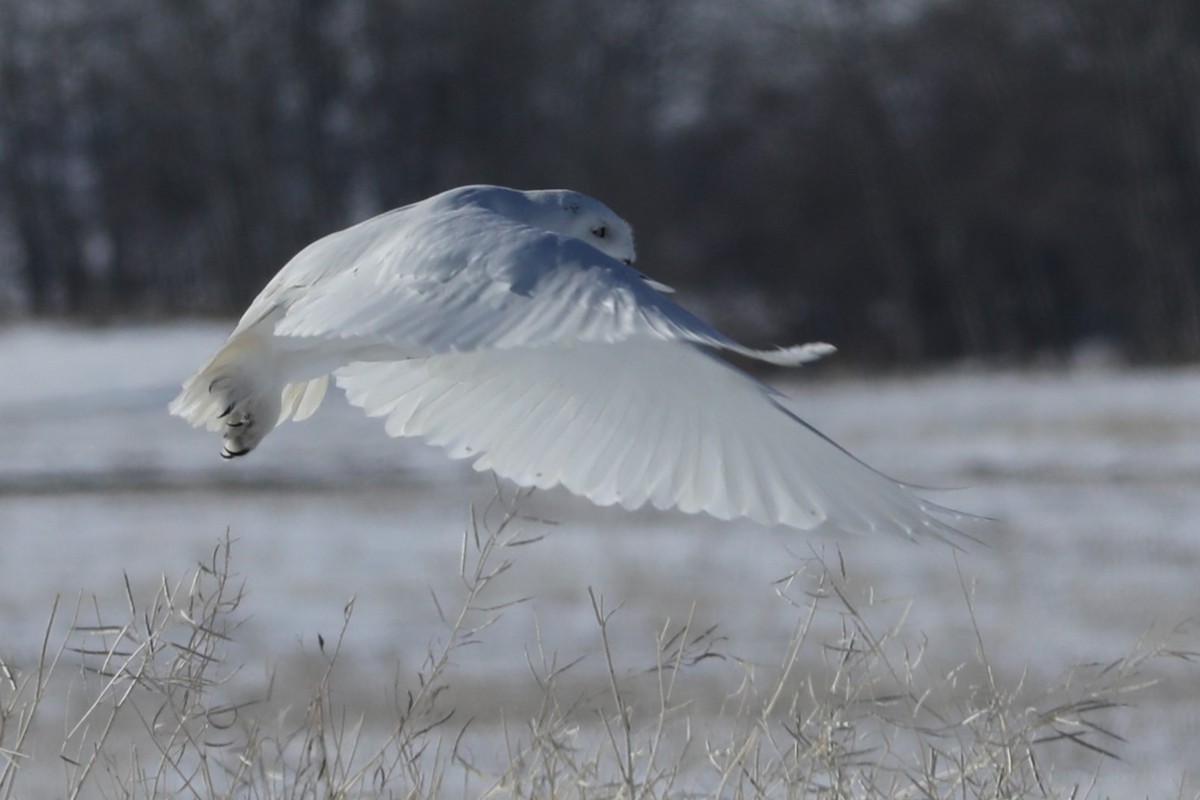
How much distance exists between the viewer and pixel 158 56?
94.6ft

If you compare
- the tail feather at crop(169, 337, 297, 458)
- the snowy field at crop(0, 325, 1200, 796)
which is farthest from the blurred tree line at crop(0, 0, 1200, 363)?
the tail feather at crop(169, 337, 297, 458)

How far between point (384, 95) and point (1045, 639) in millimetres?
22791

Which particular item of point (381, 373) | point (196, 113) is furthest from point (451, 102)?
point (381, 373)

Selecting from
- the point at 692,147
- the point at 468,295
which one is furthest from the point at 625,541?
the point at 692,147

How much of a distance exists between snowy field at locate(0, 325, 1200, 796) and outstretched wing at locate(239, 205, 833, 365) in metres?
0.77

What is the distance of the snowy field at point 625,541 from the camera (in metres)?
7.14

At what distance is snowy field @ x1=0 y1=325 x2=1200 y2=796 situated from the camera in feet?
23.4

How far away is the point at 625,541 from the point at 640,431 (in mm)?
6462

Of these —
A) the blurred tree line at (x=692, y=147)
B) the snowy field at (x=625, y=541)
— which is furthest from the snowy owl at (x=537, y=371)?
the blurred tree line at (x=692, y=147)

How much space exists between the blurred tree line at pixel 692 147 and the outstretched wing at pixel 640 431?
72.2ft

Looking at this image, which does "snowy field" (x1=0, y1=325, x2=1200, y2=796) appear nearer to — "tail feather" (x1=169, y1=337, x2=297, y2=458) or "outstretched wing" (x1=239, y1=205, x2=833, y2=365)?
"tail feather" (x1=169, y1=337, x2=297, y2=458)

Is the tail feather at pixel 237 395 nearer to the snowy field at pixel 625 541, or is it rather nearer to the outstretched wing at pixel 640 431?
the outstretched wing at pixel 640 431

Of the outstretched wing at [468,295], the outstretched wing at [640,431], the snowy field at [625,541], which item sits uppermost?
the outstretched wing at [468,295]

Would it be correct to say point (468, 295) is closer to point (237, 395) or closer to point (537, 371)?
point (537, 371)
